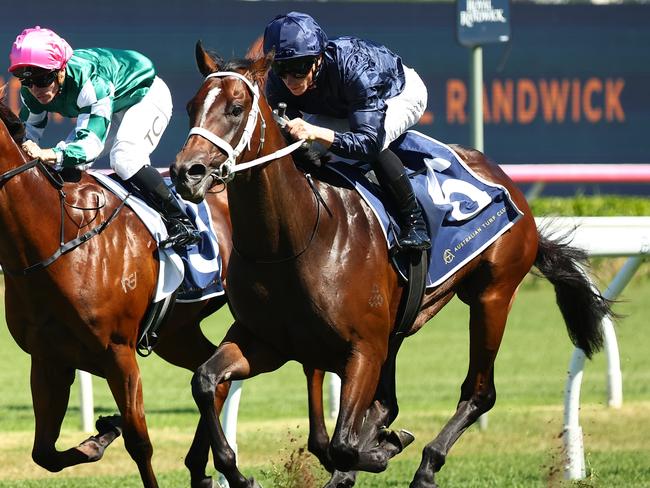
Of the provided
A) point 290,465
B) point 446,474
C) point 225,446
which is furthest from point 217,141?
point 446,474

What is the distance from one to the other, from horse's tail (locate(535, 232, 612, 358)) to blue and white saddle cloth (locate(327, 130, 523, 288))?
41 cm

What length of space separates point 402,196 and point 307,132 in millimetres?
644

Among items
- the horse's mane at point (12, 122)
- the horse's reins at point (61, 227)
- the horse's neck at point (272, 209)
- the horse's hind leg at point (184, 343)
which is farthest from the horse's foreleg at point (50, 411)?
the horse's neck at point (272, 209)

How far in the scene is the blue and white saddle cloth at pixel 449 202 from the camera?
16.4 feet

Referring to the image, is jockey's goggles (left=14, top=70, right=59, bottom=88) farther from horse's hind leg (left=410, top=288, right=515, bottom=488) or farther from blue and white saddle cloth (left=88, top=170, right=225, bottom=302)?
horse's hind leg (left=410, top=288, right=515, bottom=488)

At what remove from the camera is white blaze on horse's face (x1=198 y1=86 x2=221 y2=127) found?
3885mm

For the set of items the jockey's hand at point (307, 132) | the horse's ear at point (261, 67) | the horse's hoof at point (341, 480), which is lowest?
the horse's hoof at point (341, 480)

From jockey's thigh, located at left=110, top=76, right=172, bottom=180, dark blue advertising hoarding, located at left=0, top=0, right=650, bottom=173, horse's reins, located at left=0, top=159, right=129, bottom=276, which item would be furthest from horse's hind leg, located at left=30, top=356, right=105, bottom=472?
dark blue advertising hoarding, located at left=0, top=0, right=650, bottom=173

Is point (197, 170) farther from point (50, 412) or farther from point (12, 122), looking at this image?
point (50, 412)

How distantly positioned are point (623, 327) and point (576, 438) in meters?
5.15

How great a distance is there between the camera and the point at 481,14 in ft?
25.0

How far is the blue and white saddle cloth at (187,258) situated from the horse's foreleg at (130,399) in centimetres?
34

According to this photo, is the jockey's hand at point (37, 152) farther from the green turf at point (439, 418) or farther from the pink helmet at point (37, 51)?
the green turf at point (439, 418)

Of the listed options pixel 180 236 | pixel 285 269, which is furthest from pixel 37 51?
pixel 285 269
